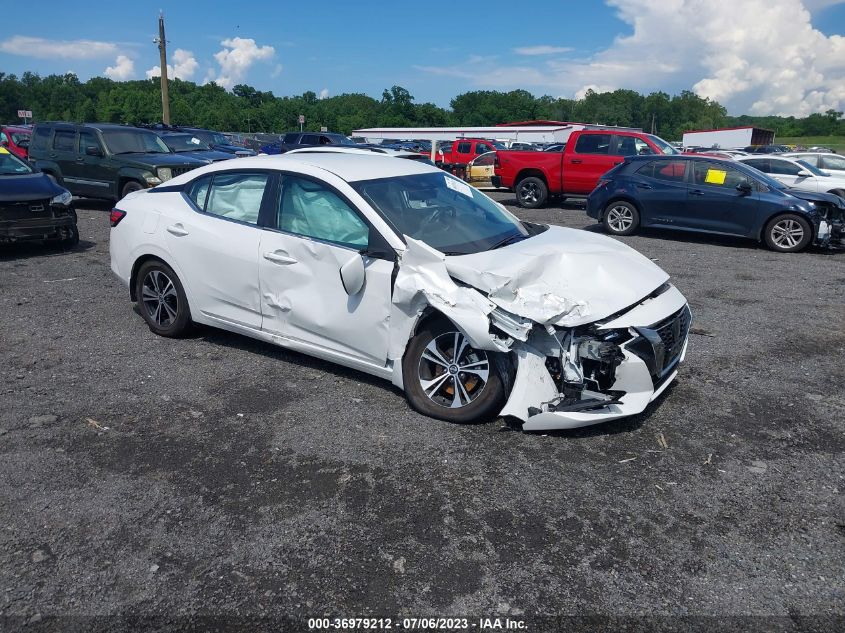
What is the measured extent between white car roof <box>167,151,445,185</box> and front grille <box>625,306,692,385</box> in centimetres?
228

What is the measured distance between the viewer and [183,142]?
17297mm

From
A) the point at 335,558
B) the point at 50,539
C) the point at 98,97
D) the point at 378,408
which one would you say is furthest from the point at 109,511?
the point at 98,97

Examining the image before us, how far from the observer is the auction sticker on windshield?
560 cm

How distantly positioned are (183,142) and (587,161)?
10047 mm

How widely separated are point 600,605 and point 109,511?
8.02ft

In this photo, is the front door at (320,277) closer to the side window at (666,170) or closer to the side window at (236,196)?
the side window at (236,196)

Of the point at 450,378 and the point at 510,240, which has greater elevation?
the point at 510,240

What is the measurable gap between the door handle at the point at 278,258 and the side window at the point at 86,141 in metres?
11.1

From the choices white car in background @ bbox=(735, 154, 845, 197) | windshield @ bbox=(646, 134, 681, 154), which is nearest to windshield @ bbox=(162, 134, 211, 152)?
windshield @ bbox=(646, 134, 681, 154)

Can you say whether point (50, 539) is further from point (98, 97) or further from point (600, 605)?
point (98, 97)

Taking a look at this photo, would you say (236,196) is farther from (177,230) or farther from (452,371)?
(452,371)

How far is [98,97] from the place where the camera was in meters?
99.8

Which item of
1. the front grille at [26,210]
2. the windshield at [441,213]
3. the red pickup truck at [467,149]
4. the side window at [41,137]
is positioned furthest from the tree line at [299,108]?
the windshield at [441,213]

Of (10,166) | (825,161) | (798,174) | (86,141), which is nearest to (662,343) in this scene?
(10,166)
